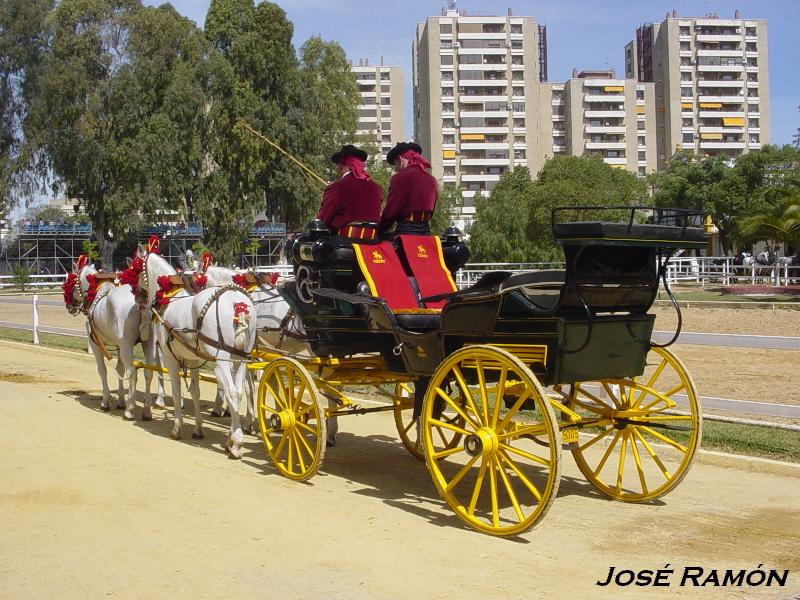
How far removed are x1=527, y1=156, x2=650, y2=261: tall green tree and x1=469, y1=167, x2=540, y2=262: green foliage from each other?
22.1 inches

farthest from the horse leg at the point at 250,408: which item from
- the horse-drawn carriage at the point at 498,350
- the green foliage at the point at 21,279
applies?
the green foliage at the point at 21,279

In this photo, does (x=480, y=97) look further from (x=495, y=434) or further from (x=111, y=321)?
(x=495, y=434)

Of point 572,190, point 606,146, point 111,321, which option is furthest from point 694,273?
point 606,146

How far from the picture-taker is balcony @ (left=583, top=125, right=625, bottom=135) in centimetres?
10238

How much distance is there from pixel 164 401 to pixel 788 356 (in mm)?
10235

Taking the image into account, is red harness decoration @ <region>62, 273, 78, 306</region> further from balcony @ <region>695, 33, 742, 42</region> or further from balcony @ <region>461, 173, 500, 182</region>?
balcony @ <region>695, 33, 742, 42</region>

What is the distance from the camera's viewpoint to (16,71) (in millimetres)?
52375

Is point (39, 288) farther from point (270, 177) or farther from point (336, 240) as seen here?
point (336, 240)

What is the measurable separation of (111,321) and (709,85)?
105 metres

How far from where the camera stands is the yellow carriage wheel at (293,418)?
7.31 m

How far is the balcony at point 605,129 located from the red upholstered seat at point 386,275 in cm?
9930

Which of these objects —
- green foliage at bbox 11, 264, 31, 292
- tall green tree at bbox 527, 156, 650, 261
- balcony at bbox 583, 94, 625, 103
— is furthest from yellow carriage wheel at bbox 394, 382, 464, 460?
balcony at bbox 583, 94, 625, 103

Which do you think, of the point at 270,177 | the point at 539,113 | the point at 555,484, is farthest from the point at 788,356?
the point at 539,113

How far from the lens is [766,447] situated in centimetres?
830
